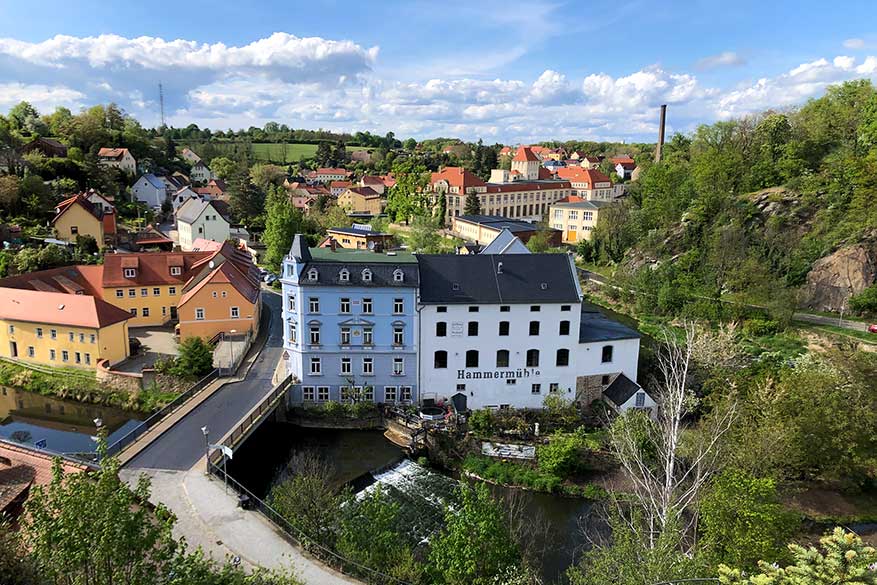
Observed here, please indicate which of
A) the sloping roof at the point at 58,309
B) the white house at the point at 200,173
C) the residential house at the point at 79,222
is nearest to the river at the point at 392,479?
the sloping roof at the point at 58,309

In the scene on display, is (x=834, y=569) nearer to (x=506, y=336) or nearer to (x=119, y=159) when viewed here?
(x=506, y=336)

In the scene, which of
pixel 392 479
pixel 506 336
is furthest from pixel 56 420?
pixel 506 336

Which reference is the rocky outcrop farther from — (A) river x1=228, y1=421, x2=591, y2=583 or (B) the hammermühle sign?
(A) river x1=228, y1=421, x2=591, y2=583

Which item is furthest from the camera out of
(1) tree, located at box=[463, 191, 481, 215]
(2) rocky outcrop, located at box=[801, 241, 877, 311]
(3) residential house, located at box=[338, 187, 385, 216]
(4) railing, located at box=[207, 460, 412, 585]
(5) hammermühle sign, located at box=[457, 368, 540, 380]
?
(3) residential house, located at box=[338, 187, 385, 216]

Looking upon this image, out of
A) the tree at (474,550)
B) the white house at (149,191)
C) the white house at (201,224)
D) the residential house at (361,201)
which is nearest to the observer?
the tree at (474,550)

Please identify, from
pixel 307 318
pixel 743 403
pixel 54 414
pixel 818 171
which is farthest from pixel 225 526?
pixel 818 171

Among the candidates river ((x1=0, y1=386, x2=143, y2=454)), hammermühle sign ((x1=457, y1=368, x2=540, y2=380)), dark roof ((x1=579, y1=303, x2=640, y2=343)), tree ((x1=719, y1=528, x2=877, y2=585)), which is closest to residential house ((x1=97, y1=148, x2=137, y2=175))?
river ((x1=0, y1=386, x2=143, y2=454))

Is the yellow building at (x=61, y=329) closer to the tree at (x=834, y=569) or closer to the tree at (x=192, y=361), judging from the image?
the tree at (x=192, y=361)
